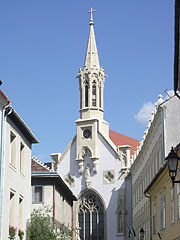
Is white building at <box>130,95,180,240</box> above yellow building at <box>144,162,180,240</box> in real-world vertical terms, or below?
above

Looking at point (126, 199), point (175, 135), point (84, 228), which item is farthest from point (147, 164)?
point (84, 228)

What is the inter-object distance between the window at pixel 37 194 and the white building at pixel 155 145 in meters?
7.62

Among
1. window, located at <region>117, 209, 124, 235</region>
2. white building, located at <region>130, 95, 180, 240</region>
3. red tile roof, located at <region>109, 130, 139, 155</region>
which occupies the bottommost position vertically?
window, located at <region>117, 209, 124, 235</region>

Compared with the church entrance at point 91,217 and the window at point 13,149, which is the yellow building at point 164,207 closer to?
the window at point 13,149

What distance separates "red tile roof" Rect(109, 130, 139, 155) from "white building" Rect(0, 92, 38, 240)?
4229 centimetres

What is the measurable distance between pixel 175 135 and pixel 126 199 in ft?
92.4

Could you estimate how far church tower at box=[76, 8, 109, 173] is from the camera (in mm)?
67562

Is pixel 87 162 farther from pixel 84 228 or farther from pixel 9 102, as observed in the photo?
pixel 9 102

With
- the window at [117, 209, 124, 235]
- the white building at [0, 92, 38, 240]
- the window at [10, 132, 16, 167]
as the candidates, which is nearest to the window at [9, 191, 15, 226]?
the white building at [0, 92, 38, 240]

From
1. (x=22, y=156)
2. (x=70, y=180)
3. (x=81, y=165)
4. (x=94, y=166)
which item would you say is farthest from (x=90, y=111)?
(x=22, y=156)

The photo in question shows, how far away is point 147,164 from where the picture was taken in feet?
153

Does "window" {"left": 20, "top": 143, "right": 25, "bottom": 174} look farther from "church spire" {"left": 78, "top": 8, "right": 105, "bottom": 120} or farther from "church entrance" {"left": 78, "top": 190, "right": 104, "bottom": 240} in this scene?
"church spire" {"left": 78, "top": 8, "right": 105, "bottom": 120}

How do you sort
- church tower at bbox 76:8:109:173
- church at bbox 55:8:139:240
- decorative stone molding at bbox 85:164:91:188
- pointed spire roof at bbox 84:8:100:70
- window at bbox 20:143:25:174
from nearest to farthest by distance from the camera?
window at bbox 20:143:25:174 → church at bbox 55:8:139:240 → decorative stone molding at bbox 85:164:91:188 → church tower at bbox 76:8:109:173 → pointed spire roof at bbox 84:8:100:70

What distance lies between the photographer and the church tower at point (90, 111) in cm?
6756
